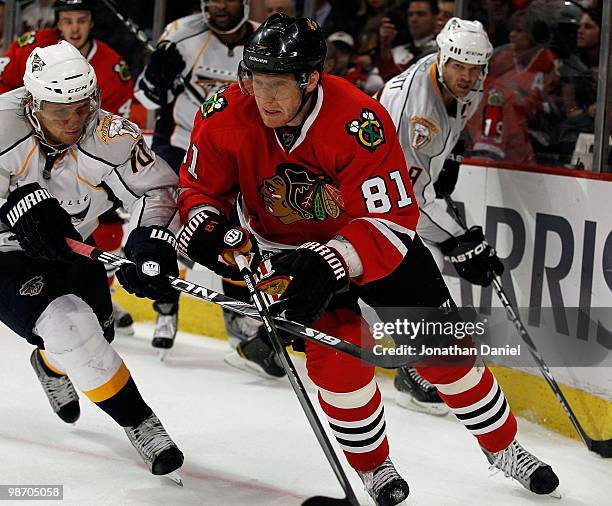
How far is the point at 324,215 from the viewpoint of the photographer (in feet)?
8.13

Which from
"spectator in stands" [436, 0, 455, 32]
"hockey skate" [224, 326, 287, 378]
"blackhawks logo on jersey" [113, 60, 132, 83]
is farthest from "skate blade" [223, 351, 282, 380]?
"spectator in stands" [436, 0, 455, 32]

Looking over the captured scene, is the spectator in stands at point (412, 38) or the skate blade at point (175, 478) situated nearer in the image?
the skate blade at point (175, 478)

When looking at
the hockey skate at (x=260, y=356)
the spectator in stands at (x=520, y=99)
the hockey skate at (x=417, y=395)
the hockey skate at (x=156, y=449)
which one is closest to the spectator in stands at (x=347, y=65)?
the spectator in stands at (x=520, y=99)

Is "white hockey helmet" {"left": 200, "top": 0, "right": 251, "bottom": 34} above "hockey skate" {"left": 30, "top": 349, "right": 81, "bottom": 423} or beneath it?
above

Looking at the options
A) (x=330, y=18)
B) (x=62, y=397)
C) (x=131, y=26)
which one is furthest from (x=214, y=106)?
(x=131, y=26)

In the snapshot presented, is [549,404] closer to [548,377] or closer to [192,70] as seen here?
[548,377]

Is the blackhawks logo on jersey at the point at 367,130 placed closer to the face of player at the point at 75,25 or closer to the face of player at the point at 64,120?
the face of player at the point at 64,120

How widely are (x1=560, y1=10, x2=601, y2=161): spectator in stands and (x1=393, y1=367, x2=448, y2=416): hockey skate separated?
90 centimetres

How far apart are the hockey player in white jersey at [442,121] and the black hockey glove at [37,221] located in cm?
123

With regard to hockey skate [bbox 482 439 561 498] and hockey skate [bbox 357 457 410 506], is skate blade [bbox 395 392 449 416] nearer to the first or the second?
hockey skate [bbox 482 439 561 498]

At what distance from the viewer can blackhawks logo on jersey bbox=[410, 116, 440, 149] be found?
10.8 ft

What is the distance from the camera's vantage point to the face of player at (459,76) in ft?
10.8

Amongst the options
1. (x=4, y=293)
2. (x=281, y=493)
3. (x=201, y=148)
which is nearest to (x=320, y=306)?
(x=201, y=148)

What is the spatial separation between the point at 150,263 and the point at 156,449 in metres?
0.52
